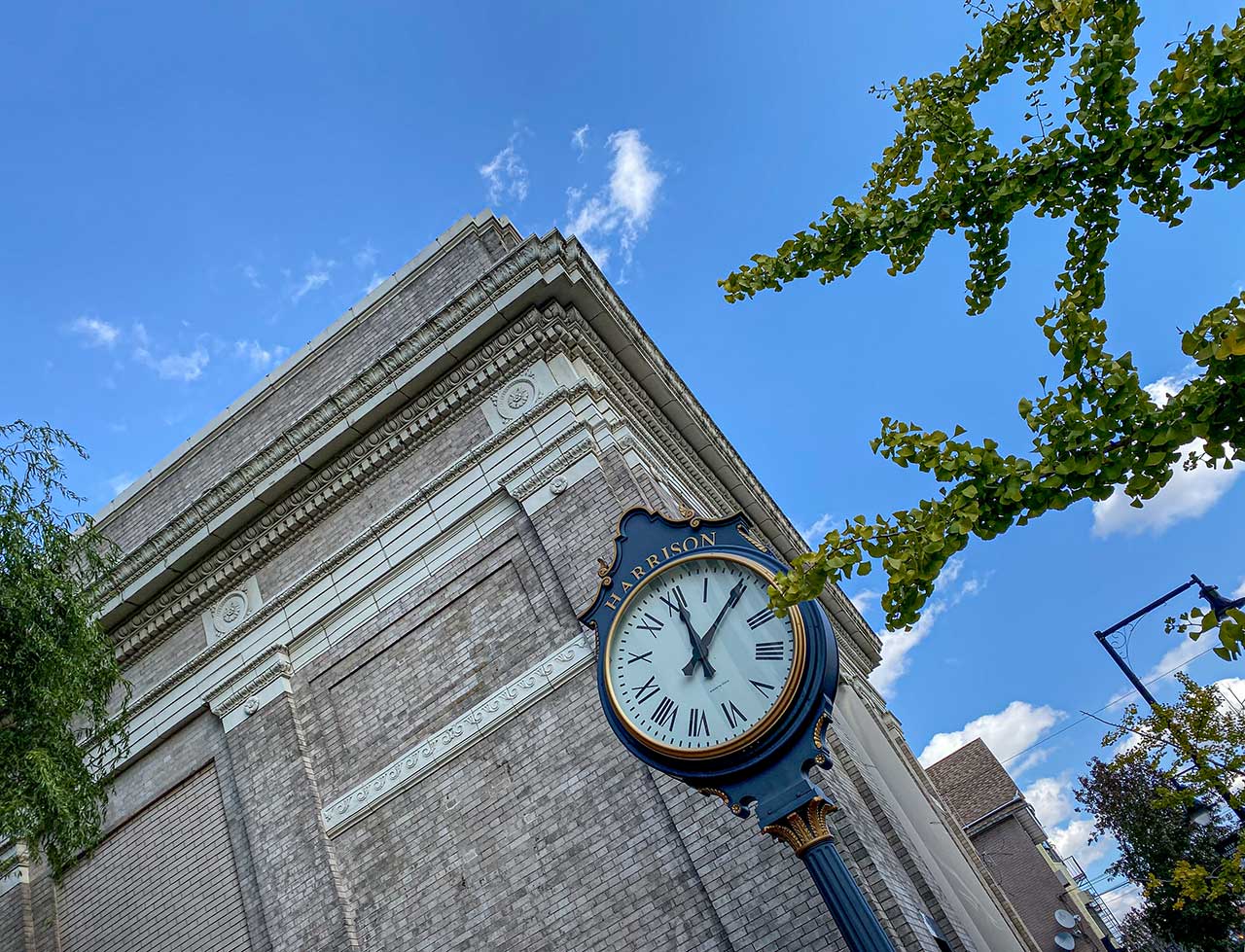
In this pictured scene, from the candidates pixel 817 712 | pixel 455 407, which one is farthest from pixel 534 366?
pixel 817 712

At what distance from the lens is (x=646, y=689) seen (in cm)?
802

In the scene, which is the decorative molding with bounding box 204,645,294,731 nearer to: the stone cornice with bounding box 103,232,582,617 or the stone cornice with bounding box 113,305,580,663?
the stone cornice with bounding box 113,305,580,663

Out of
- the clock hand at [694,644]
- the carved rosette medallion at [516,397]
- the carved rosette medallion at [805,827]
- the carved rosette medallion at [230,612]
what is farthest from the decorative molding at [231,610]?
the carved rosette medallion at [805,827]

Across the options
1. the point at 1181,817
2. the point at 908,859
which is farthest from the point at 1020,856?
the point at 908,859

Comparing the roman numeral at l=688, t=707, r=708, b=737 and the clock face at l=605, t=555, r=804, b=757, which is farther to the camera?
the roman numeral at l=688, t=707, r=708, b=737

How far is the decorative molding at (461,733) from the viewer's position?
11633 millimetres

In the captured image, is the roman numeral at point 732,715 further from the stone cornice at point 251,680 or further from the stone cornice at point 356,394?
the stone cornice at point 251,680

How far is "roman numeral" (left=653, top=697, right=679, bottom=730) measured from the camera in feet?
25.6

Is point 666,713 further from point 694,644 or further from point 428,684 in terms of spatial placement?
point 428,684

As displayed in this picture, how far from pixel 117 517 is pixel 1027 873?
127 ft

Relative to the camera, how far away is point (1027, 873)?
41781 millimetres

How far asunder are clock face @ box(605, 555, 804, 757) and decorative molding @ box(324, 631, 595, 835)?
335 centimetres

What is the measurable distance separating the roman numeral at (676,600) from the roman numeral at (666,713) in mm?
Result: 752

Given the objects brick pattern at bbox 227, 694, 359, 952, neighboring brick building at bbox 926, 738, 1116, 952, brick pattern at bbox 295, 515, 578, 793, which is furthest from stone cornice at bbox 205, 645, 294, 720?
neighboring brick building at bbox 926, 738, 1116, 952
